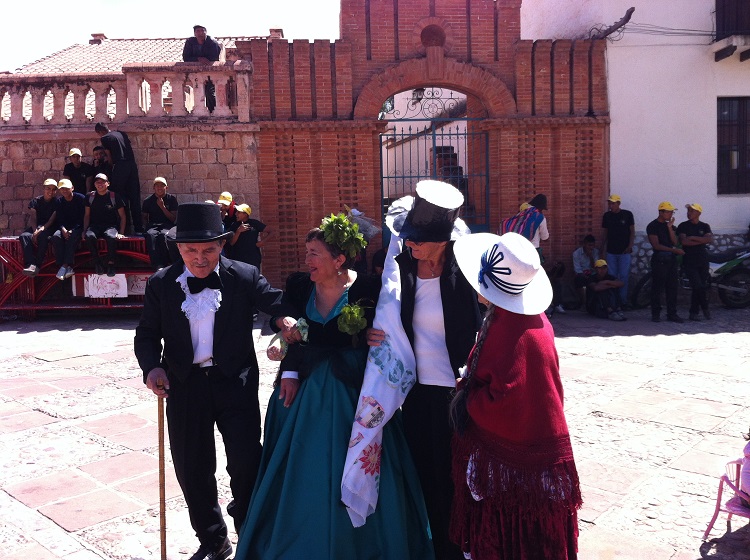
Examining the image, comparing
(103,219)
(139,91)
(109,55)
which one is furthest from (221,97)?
(109,55)

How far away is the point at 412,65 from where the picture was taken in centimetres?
1234

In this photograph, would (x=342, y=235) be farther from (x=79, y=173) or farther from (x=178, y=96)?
(x=178, y=96)

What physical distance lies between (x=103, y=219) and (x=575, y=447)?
27.8 ft

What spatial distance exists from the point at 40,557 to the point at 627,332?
27.3 feet

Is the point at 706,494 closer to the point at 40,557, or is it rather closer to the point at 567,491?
the point at 567,491

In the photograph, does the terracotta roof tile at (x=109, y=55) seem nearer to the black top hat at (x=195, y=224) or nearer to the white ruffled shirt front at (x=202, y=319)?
the black top hat at (x=195, y=224)

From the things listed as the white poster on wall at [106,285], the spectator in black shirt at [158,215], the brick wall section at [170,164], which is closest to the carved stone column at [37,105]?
the brick wall section at [170,164]

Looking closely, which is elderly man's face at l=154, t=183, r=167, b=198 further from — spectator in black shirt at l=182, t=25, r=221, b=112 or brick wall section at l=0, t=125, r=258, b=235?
spectator in black shirt at l=182, t=25, r=221, b=112

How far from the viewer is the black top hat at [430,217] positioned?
3162mm

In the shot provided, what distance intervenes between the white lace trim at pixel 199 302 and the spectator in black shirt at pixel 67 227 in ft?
26.6

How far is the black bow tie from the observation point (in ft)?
11.2

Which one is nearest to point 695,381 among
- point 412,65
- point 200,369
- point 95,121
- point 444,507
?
point 444,507

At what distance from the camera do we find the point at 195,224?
11.1 ft

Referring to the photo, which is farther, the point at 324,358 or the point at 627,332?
the point at 627,332
